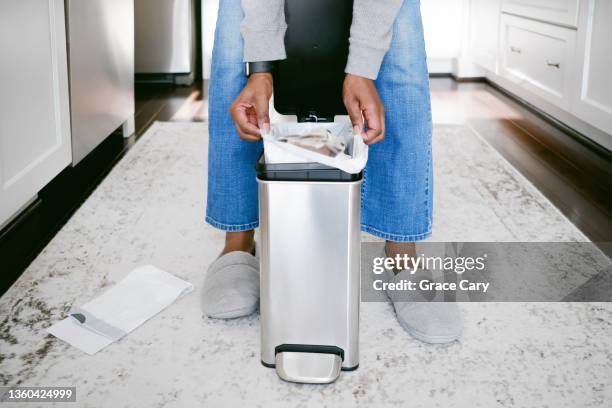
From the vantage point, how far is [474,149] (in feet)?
6.86

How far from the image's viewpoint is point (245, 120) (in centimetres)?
101

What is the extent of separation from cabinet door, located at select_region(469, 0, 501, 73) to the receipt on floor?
2136mm

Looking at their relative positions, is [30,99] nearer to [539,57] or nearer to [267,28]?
[267,28]

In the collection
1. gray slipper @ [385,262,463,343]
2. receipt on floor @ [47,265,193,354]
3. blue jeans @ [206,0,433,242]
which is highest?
blue jeans @ [206,0,433,242]

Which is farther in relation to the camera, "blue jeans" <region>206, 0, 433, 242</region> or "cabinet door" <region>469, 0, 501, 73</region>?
"cabinet door" <region>469, 0, 501, 73</region>

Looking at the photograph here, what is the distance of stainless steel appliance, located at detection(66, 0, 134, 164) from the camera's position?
1.72 meters

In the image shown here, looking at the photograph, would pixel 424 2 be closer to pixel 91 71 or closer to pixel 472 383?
pixel 91 71

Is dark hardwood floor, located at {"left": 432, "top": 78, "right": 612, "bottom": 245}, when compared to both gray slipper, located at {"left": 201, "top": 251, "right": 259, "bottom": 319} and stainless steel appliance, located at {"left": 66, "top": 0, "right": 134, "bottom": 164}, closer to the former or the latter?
gray slipper, located at {"left": 201, "top": 251, "right": 259, "bottom": 319}

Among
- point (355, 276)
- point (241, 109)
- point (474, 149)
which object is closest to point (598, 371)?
point (355, 276)

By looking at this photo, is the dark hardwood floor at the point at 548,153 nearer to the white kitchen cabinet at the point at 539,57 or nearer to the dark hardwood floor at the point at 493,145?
the dark hardwood floor at the point at 493,145

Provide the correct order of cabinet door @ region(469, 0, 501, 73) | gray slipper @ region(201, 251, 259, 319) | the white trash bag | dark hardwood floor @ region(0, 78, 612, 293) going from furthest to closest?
cabinet door @ region(469, 0, 501, 73)
dark hardwood floor @ region(0, 78, 612, 293)
gray slipper @ region(201, 251, 259, 319)
the white trash bag

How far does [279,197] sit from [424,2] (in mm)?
2758

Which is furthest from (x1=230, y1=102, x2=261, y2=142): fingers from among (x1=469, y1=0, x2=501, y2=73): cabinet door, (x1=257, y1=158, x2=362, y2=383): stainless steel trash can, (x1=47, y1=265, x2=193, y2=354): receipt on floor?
(x1=469, y1=0, x2=501, y2=73): cabinet door

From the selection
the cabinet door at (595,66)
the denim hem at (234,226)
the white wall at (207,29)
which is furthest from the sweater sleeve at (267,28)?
the white wall at (207,29)
